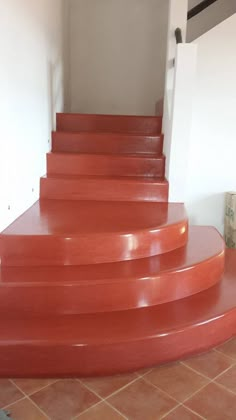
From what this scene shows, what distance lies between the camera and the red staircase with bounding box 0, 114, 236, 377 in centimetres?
167

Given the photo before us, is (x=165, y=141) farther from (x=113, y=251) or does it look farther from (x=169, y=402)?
(x=169, y=402)

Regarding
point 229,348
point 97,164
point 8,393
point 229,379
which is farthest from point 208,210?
point 8,393

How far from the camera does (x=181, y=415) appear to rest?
1.49 m

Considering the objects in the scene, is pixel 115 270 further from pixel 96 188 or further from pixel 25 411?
pixel 96 188

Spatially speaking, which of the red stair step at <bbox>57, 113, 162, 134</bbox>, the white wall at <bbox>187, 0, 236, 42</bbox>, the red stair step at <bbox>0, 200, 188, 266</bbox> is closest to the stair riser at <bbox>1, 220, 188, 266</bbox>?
the red stair step at <bbox>0, 200, 188, 266</bbox>

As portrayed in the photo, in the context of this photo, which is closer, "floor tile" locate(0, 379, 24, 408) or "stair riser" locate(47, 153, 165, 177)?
"floor tile" locate(0, 379, 24, 408)

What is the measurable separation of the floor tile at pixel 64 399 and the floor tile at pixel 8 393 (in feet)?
0.24

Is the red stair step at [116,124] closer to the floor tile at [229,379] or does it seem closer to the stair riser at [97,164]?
the stair riser at [97,164]

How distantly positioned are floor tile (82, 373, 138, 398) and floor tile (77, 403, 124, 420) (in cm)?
7

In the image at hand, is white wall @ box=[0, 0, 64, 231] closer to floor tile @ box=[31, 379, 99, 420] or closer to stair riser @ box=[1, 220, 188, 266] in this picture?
stair riser @ box=[1, 220, 188, 266]

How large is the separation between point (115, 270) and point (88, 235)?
265mm

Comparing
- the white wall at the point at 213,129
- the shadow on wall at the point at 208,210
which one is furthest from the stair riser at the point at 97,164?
the shadow on wall at the point at 208,210

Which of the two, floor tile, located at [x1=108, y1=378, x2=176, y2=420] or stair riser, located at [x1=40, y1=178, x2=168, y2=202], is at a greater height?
stair riser, located at [x1=40, y1=178, x2=168, y2=202]

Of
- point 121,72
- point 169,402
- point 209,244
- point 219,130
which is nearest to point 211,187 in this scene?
point 219,130
